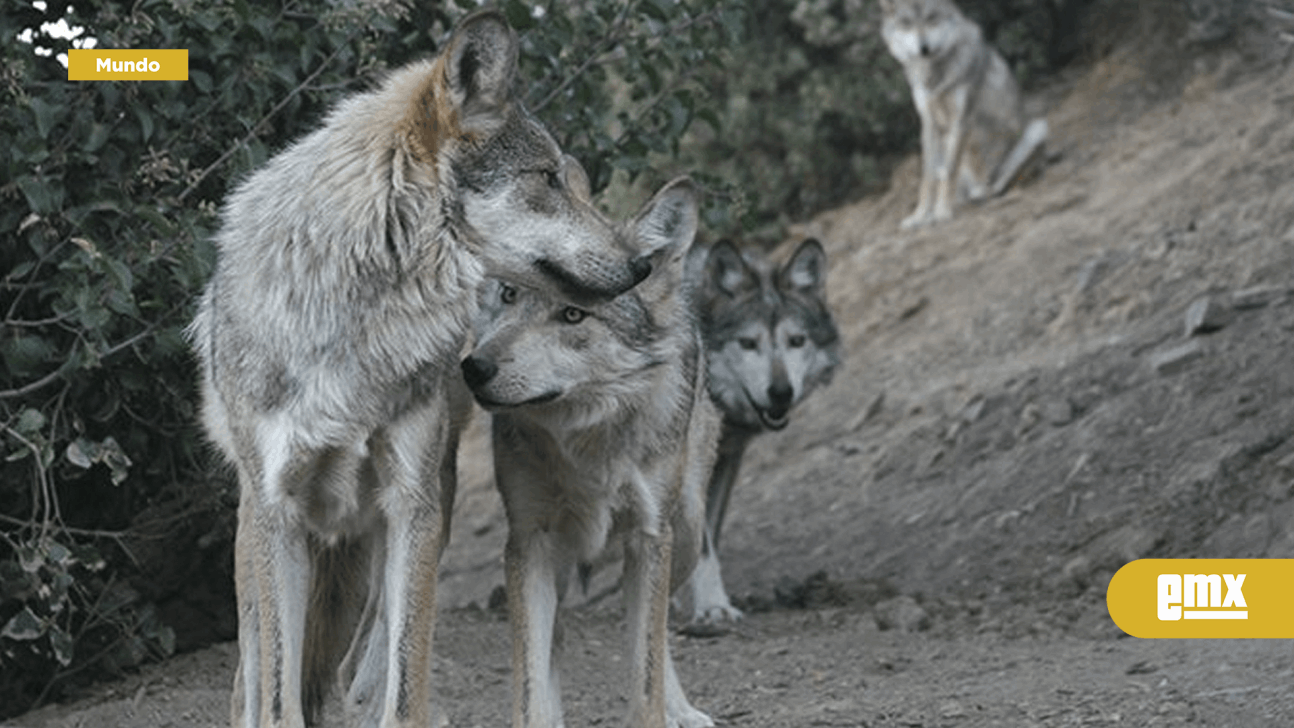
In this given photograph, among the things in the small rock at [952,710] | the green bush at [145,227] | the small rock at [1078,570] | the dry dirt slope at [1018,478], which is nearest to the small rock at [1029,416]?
the dry dirt slope at [1018,478]

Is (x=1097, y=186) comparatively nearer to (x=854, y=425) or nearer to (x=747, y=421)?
(x=854, y=425)

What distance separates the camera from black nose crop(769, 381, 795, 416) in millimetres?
9844

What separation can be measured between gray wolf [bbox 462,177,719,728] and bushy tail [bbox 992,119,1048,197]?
10069 mm

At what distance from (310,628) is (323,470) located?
891 mm

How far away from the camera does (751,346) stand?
10.1 m

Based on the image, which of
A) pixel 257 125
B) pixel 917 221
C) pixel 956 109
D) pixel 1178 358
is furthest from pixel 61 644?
pixel 956 109

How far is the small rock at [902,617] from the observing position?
358 inches

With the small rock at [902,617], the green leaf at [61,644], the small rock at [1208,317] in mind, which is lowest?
the small rock at [902,617]

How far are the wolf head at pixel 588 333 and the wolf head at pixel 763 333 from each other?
9.59 ft

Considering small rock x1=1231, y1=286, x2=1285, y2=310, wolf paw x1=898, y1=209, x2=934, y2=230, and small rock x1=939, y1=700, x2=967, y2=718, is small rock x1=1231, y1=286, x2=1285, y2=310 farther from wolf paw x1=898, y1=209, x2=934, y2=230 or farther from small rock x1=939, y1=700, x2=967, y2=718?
wolf paw x1=898, y1=209, x2=934, y2=230

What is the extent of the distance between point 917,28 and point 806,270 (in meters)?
7.16

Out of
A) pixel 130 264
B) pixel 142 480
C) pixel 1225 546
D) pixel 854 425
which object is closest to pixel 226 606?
pixel 142 480

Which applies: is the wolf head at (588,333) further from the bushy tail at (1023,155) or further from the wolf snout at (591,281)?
the bushy tail at (1023,155)

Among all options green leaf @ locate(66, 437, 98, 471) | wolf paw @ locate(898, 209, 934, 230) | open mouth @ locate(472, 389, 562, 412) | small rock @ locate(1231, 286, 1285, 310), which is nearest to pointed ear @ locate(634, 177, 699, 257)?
open mouth @ locate(472, 389, 562, 412)
